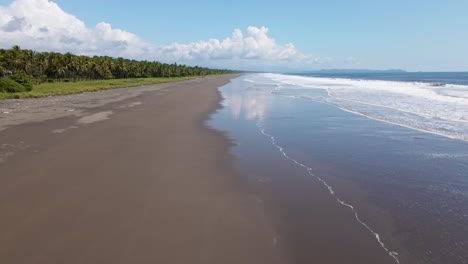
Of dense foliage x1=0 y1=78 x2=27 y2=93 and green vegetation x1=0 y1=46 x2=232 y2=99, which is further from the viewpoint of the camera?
green vegetation x1=0 y1=46 x2=232 y2=99

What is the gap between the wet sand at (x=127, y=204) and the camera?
5.66m

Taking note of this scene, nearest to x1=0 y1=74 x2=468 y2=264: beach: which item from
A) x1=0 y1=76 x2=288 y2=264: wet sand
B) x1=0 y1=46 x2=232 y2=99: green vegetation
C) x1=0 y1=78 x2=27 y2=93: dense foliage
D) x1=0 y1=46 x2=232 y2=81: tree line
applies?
x1=0 y1=76 x2=288 y2=264: wet sand

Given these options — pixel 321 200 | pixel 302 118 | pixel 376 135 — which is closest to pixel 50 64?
pixel 302 118

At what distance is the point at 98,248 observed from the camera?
5.68 m

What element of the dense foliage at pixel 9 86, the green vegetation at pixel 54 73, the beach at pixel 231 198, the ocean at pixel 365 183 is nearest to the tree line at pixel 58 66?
the green vegetation at pixel 54 73

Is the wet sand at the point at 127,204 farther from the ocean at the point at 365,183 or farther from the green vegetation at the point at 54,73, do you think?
the green vegetation at the point at 54,73

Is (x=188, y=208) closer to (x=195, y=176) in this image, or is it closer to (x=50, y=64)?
(x=195, y=176)

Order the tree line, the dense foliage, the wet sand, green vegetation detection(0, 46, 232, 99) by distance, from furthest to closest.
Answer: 1. the tree line
2. green vegetation detection(0, 46, 232, 99)
3. the dense foliage
4. the wet sand

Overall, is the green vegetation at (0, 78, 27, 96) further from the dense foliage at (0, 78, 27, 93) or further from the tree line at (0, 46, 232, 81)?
the tree line at (0, 46, 232, 81)

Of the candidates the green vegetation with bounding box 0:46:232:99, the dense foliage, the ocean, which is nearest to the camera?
the ocean

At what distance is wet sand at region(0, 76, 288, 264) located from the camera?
223 inches

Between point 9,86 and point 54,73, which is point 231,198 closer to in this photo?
point 9,86

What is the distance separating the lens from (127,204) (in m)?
7.61

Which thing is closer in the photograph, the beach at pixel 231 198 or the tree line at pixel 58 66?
the beach at pixel 231 198
